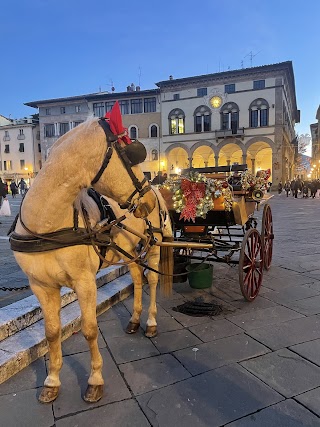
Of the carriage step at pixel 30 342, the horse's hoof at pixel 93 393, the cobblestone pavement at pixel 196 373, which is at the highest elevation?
the carriage step at pixel 30 342

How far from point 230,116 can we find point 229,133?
222 cm

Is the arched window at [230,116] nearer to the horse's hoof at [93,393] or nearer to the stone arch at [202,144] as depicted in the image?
the stone arch at [202,144]

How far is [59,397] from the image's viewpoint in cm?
236

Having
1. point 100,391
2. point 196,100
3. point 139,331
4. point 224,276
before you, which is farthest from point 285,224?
point 196,100

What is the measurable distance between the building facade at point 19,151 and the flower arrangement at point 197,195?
157 feet

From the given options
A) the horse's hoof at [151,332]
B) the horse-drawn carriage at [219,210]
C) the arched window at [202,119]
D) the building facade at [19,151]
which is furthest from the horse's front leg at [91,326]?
the building facade at [19,151]

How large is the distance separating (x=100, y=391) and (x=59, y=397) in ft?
1.02

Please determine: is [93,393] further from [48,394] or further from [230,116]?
[230,116]

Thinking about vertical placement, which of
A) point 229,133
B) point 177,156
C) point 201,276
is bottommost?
point 201,276

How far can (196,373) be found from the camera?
8.54ft

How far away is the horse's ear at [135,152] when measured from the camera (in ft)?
6.09

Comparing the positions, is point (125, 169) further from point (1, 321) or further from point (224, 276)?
point (224, 276)

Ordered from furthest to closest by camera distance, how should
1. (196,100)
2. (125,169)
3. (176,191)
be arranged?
(196,100) → (176,191) → (125,169)

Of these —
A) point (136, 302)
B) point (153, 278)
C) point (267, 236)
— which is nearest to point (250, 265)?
point (153, 278)
